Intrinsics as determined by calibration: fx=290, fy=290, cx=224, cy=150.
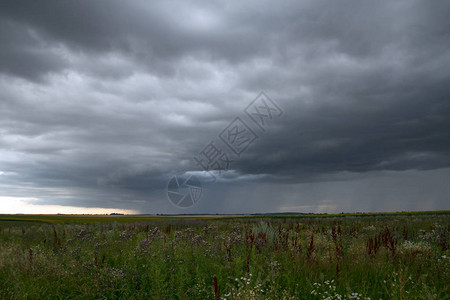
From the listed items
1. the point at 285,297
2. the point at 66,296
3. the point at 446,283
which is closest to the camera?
the point at 285,297

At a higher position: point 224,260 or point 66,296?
point 224,260

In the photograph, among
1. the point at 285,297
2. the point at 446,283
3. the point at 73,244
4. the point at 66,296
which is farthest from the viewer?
the point at 73,244

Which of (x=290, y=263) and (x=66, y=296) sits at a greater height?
(x=290, y=263)

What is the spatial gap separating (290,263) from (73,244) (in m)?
8.80

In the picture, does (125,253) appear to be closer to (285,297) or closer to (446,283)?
(285,297)

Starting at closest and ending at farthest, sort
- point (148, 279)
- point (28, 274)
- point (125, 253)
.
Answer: point (148, 279) → point (28, 274) → point (125, 253)

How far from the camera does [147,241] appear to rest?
27.7 ft

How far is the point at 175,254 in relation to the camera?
7.52m

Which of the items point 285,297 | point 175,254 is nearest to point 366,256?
point 285,297

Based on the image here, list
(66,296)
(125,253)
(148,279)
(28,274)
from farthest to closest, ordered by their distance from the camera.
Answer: (125,253), (28,274), (148,279), (66,296)

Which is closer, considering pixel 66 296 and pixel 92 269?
pixel 66 296

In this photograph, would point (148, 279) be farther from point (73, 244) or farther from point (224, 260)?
point (73, 244)

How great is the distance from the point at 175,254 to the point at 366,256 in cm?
455

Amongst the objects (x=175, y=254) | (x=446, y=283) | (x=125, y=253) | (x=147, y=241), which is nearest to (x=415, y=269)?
(x=446, y=283)
